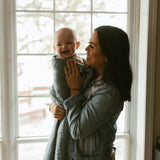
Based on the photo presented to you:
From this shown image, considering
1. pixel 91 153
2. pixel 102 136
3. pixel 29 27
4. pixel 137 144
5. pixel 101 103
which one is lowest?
pixel 137 144

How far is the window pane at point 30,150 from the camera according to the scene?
2152 millimetres

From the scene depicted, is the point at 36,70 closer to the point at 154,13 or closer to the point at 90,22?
the point at 90,22

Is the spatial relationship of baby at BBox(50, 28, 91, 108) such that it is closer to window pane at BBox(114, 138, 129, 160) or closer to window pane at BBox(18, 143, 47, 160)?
window pane at BBox(18, 143, 47, 160)

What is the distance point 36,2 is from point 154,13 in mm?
972

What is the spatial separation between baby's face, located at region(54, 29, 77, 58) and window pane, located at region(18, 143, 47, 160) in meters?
0.97

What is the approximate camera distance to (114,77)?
1.45 m

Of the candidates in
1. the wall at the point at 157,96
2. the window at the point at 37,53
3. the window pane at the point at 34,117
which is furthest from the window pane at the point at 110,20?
the window pane at the point at 34,117

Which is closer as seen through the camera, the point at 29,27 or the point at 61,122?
the point at 61,122

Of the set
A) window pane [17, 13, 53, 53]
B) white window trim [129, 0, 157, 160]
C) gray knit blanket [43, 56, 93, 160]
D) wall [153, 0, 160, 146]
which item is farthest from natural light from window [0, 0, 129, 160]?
gray knit blanket [43, 56, 93, 160]

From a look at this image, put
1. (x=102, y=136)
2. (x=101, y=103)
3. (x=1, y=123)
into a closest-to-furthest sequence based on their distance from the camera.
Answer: (x=101, y=103), (x=102, y=136), (x=1, y=123)

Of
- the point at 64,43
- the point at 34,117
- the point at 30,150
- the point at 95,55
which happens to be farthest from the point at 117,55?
the point at 30,150

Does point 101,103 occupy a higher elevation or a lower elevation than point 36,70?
lower

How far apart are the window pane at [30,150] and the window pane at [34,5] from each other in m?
1.19

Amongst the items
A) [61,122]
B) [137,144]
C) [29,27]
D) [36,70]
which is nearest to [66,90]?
[61,122]
